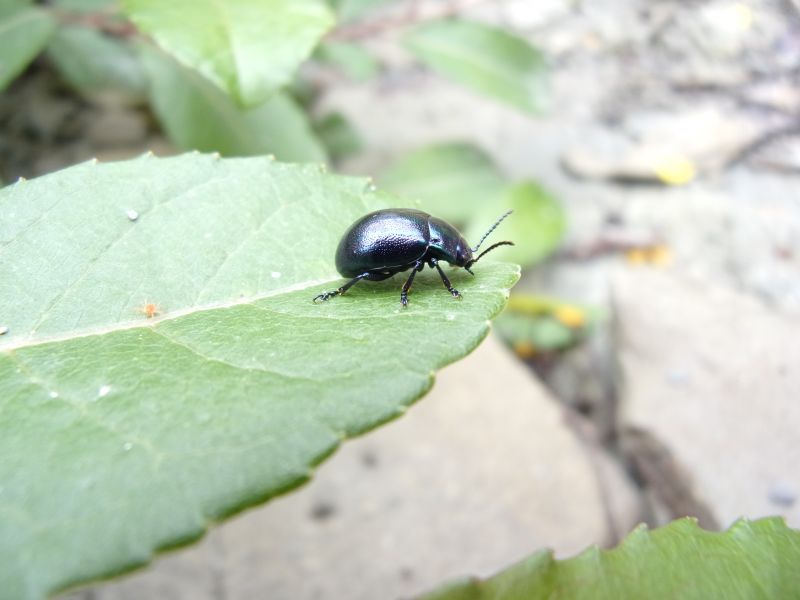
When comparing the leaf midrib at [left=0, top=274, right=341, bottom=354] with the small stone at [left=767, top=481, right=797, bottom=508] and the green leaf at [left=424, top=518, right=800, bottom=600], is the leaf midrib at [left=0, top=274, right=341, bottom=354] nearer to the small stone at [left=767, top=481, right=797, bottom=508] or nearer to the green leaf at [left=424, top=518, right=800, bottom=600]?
the green leaf at [left=424, top=518, right=800, bottom=600]

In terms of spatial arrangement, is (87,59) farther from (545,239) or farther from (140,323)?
(140,323)

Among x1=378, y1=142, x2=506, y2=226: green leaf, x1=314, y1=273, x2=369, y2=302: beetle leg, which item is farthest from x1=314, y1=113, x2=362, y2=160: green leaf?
x1=314, y1=273, x2=369, y2=302: beetle leg

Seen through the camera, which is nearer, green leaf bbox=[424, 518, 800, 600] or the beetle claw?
green leaf bbox=[424, 518, 800, 600]

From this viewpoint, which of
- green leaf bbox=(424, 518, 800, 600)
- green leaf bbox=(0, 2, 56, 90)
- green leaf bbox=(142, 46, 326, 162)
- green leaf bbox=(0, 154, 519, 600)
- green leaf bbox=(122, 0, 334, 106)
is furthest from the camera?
green leaf bbox=(142, 46, 326, 162)

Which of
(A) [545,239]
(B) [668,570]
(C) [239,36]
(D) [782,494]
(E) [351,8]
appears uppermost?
(C) [239,36]

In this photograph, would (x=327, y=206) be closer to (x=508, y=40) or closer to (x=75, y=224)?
(x=75, y=224)

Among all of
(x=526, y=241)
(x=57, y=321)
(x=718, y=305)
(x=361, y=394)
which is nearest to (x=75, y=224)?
(x=57, y=321)

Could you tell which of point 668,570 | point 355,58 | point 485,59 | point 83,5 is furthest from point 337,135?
point 668,570
